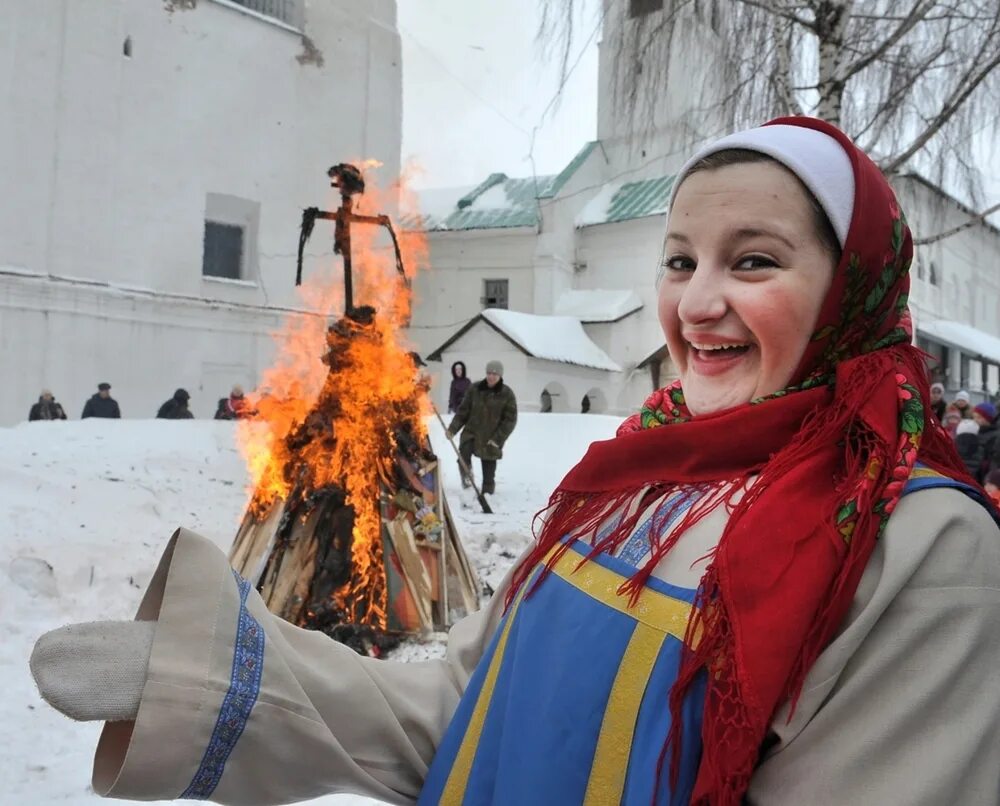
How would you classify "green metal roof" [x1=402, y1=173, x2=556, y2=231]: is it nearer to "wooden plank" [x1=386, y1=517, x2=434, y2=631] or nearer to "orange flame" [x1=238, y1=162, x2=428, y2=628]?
"orange flame" [x1=238, y1=162, x2=428, y2=628]

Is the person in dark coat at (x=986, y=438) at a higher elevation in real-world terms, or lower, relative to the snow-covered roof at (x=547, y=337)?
lower

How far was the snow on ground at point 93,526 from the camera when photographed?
4.35 m

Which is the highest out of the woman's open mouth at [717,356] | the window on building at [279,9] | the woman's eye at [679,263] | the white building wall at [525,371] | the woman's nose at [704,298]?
the window on building at [279,9]

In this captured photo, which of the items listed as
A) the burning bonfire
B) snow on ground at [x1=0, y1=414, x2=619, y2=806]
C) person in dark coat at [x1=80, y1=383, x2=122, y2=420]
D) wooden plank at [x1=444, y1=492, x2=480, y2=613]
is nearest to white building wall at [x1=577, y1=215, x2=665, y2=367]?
snow on ground at [x1=0, y1=414, x2=619, y2=806]

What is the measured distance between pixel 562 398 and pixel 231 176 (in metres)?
10.6

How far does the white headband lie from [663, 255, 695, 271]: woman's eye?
8.3 inches

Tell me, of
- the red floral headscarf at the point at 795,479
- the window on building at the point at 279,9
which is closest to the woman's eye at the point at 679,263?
the red floral headscarf at the point at 795,479

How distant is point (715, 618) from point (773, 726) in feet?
0.53

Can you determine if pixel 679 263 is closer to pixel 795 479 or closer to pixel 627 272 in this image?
pixel 795 479

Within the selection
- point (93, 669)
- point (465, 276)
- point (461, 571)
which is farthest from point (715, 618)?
point (465, 276)

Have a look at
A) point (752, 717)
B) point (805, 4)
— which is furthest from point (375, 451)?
point (805, 4)

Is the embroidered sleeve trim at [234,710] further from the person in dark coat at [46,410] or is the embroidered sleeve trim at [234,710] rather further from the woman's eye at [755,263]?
the person in dark coat at [46,410]

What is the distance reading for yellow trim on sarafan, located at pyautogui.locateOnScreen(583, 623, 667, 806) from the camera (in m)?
1.28

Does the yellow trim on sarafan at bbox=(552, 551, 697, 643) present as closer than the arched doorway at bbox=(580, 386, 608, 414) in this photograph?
Yes
